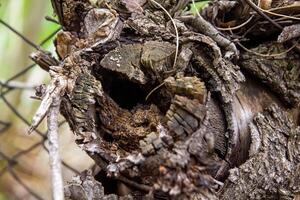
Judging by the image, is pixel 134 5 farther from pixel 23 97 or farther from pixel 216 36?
pixel 23 97

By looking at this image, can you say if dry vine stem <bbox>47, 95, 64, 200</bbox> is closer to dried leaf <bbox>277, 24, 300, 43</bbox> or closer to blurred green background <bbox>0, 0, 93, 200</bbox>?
dried leaf <bbox>277, 24, 300, 43</bbox>

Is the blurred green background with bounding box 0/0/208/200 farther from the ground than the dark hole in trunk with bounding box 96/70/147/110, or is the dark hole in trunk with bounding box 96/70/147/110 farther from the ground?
the dark hole in trunk with bounding box 96/70/147/110

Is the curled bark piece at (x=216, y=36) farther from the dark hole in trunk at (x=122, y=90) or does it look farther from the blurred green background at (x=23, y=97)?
the blurred green background at (x=23, y=97)

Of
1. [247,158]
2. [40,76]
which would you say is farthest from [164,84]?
[40,76]

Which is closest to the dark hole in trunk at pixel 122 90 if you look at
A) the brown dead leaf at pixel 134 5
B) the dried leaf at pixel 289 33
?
the brown dead leaf at pixel 134 5

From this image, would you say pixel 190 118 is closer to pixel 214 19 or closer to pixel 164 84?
pixel 164 84

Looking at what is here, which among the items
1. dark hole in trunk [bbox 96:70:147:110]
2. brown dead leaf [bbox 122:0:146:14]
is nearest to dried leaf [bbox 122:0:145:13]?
brown dead leaf [bbox 122:0:146:14]

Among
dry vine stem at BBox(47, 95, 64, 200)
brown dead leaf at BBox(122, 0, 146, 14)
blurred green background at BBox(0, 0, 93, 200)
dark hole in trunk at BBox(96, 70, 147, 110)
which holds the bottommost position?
blurred green background at BBox(0, 0, 93, 200)

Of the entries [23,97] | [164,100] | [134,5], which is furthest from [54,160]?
[23,97]
